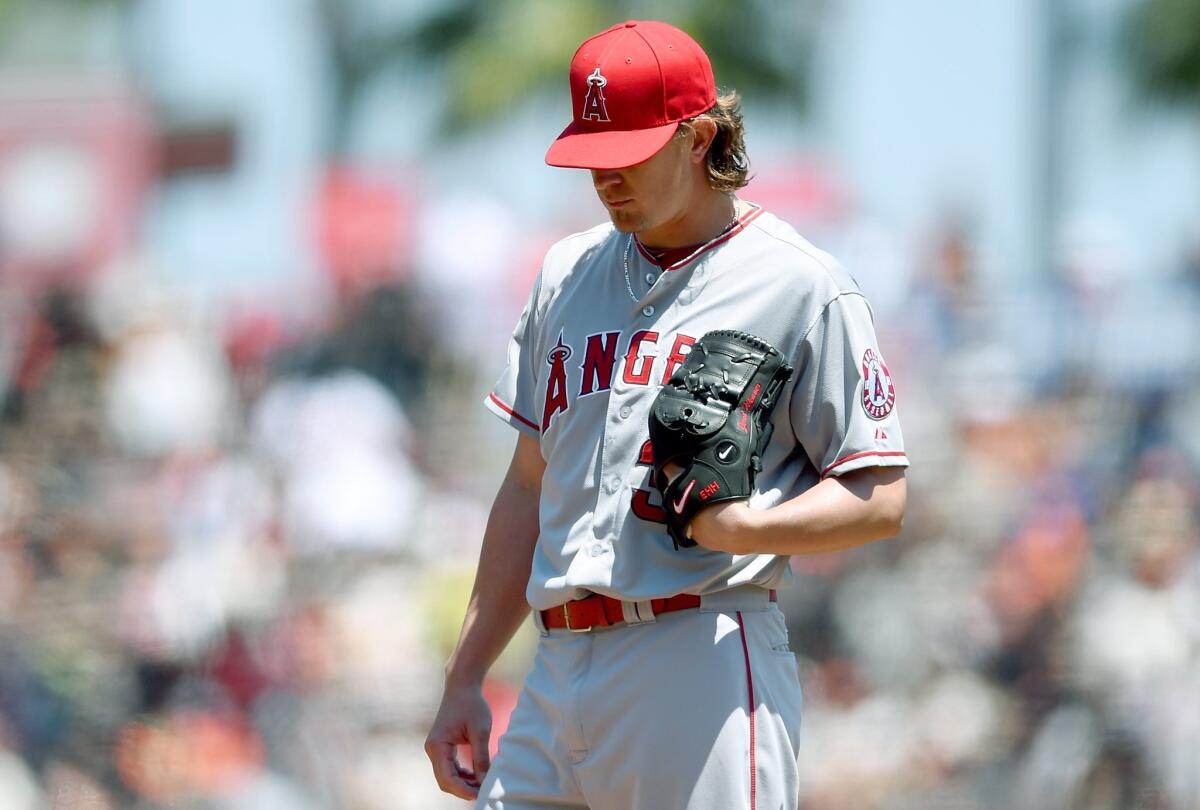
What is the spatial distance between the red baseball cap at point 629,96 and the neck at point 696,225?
17 centimetres

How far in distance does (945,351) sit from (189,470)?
333cm

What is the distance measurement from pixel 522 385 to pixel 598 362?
0.87 feet

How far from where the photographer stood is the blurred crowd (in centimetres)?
593

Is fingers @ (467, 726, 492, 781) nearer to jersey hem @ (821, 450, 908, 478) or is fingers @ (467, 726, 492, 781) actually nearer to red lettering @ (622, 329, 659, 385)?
red lettering @ (622, 329, 659, 385)

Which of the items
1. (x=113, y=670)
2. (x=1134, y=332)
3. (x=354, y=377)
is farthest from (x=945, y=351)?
(x=113, y=670)

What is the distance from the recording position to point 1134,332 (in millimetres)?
6781

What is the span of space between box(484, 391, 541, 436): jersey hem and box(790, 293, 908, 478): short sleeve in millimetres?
522

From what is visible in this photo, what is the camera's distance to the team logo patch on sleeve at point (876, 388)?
2545 millimetres

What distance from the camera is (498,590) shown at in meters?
2.88

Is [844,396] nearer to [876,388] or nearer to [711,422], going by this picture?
[876,388]

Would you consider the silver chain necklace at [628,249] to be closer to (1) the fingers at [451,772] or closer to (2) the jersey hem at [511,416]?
(2) the jersey hem at [511,416]

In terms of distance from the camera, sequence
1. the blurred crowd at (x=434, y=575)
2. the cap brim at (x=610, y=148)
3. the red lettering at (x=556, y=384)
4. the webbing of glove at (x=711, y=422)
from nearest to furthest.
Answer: the webbing of glove at (x=711, y=422) → the cap brim at (x=610, y=148) → the red lettering at (x=556, y=384) → the blurred crowd at (x=434, y=575)

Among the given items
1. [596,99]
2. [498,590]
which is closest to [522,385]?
[498,590]

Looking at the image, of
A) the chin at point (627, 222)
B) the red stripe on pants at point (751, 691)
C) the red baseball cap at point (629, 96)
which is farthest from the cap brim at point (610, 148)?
the red stripe on pants at point (751, 691)
